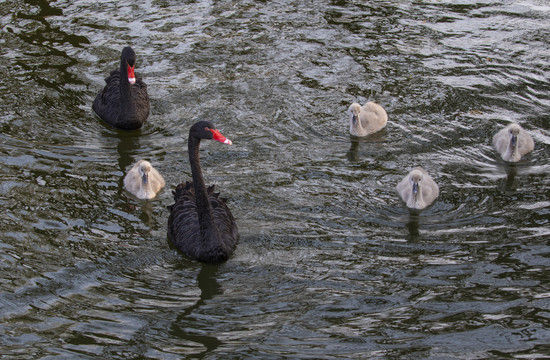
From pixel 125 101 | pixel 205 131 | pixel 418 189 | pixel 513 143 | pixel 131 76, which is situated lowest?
pixel 418 189

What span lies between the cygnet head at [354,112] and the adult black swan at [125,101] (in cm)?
273

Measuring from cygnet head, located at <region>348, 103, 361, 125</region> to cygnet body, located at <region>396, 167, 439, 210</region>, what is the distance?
1.37m

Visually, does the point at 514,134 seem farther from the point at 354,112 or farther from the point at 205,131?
the point at 205,131

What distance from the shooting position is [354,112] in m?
9.21

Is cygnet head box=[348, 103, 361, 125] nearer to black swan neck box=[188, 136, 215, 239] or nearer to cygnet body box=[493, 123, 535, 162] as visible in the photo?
cygnet body box=[493, 123, 535, 162]

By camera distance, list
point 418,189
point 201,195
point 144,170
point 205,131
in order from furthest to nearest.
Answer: point 144,170 < point 418,189 < point 201,195 < point 205,131

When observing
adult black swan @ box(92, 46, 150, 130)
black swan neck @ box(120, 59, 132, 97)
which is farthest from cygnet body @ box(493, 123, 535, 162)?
black swan neck @ box(120, 59, 132, 97)

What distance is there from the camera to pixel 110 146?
934cm

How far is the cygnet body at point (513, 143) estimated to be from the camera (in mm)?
8539

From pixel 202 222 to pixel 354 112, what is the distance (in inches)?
118

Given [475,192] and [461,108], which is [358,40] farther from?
[475,192]

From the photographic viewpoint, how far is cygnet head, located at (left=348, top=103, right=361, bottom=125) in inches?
363

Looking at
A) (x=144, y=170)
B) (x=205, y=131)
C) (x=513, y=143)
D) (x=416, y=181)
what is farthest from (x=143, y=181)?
(x=513, y=143)

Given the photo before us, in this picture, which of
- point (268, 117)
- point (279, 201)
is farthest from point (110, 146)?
point (279, 201)
